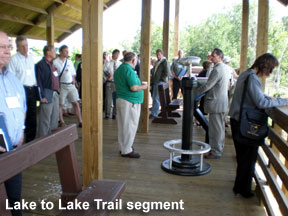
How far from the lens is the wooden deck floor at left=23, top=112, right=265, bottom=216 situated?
2.88 meters

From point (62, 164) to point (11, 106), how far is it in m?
0.57

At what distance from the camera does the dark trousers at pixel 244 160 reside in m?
2.98

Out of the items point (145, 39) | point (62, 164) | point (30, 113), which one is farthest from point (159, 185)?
point (145, 39)

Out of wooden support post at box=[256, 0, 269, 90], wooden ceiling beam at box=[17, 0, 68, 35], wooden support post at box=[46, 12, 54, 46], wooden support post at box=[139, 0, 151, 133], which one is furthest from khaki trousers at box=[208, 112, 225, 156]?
wooden ceiling beam at box=[17, 0, 68, 35]

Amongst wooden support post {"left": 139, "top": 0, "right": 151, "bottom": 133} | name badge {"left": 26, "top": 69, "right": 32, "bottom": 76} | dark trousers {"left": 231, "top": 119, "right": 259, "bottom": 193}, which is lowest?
dark trousers {"left": 231, "top": 119, "right": 259, "bottom": 193}

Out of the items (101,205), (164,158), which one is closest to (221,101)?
(164,158)

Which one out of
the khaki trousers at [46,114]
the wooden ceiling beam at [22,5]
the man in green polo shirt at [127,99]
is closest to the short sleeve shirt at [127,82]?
the man in green polo shirt at [127,99]

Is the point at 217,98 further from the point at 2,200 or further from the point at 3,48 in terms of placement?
the point at 2,200

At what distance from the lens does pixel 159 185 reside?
3438 mm

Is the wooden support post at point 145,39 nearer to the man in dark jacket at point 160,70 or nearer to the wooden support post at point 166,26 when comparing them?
the man in dark jacket at point 160,70

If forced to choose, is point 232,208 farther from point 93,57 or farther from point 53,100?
point 53,100

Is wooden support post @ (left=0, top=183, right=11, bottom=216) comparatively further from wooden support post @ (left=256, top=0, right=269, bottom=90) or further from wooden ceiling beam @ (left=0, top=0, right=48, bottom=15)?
wooden ceiling beam @ (left=0, top=0, right=48, bottom=15)

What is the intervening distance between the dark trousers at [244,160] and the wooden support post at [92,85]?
A: 1.39 meters

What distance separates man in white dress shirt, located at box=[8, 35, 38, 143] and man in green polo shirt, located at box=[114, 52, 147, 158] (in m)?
1.39
